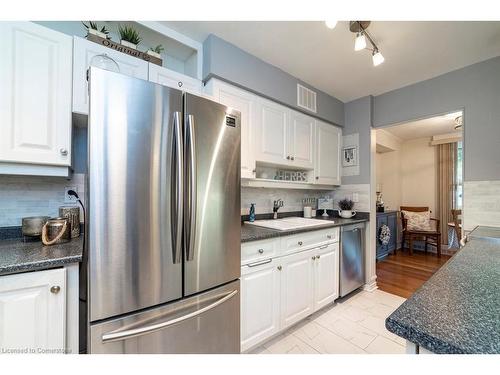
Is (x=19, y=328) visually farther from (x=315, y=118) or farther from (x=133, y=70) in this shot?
(x=315, y=118)

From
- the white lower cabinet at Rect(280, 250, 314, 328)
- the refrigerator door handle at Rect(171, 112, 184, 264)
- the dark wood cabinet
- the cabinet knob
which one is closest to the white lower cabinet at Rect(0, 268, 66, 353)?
the cabinet knob

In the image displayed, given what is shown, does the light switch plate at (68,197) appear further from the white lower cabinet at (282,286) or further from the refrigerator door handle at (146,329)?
the white lower cabinet at (282,286)

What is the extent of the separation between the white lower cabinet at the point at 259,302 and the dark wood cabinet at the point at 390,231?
9.82ft

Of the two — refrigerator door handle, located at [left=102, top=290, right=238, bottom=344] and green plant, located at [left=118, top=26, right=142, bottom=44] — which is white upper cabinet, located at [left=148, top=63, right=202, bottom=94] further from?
refrigerator door handle, located at [left=102, top=290, right=238, bottom=344]

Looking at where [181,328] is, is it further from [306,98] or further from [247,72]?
[306,98]

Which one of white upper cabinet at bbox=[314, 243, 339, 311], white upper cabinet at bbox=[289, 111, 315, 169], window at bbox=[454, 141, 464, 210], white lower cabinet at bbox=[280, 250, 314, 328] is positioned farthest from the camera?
window at bbox=[454, 141, 464, 210]

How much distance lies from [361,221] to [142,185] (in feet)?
7.93

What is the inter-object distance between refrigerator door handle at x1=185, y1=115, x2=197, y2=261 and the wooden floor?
8.81ft

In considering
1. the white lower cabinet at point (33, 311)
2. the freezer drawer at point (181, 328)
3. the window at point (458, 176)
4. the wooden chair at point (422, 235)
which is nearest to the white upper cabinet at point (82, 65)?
the white lower cabinet at point (33, 311)

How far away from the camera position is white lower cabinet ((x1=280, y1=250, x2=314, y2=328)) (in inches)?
66.0
